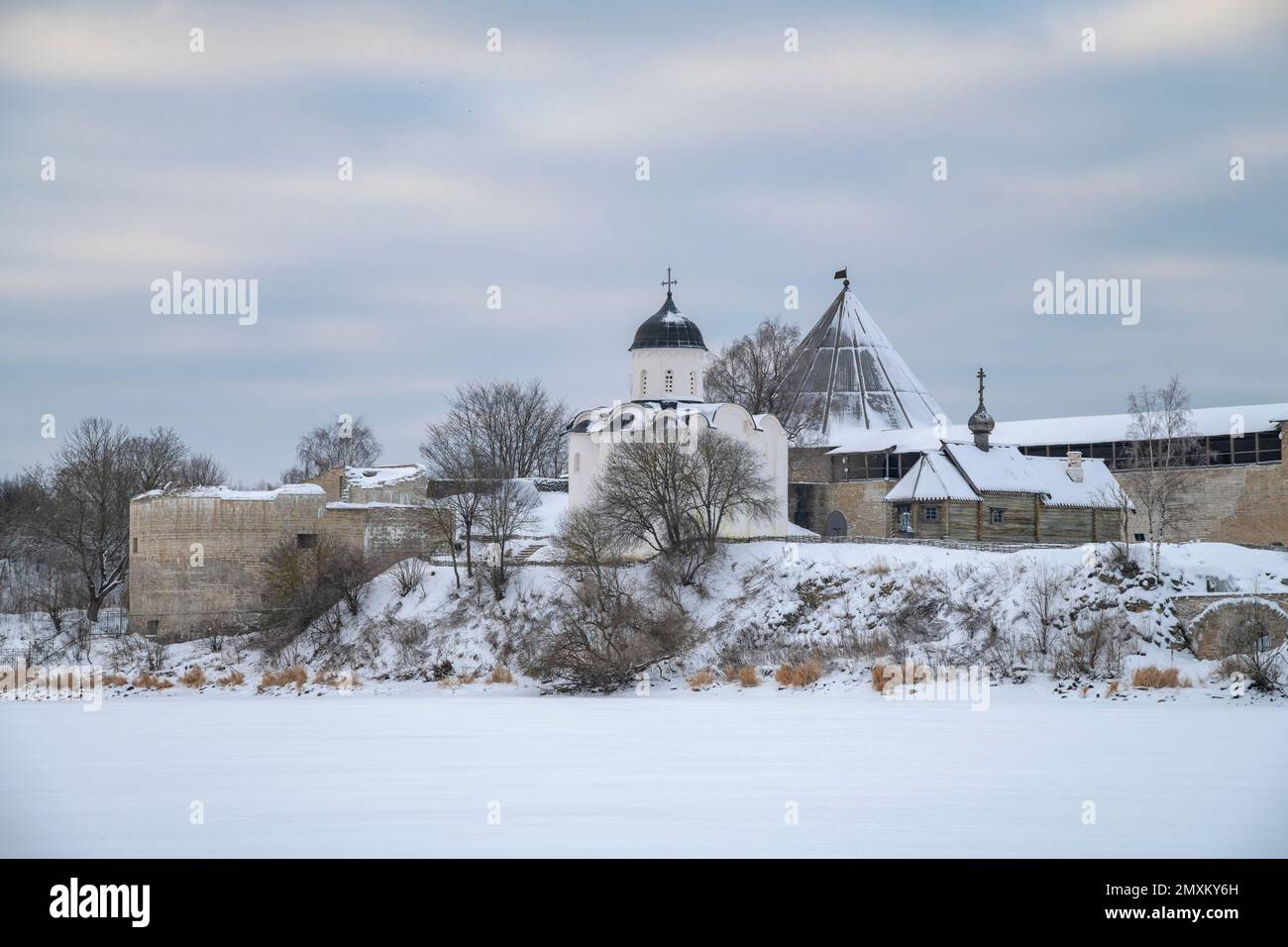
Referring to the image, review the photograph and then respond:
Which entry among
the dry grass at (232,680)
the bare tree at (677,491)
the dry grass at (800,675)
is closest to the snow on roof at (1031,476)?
the bare tree at (677,491)

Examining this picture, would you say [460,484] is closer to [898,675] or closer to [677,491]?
[677,491]

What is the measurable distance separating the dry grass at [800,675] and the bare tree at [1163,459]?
15468mm

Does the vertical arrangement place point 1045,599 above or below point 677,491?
below

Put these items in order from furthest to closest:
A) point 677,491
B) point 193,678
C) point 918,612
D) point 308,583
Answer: point 308,583
point 677,491
point 193,678
point 918,612

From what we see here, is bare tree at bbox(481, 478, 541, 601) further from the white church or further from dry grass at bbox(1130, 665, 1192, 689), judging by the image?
dry grass at bbox(1130, 665, 1192, 689)

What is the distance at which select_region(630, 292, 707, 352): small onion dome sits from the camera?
1542 inches

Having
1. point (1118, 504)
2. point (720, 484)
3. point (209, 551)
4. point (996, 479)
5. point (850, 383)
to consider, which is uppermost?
point (850, 383)

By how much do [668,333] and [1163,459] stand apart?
1501 centimetres

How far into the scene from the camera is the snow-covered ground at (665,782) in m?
11.6

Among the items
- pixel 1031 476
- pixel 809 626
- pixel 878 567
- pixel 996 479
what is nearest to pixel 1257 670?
pixel 809 626

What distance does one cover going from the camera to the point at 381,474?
3969cm

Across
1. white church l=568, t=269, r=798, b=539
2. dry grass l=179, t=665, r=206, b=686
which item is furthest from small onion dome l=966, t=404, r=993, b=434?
dry grass l=179, t=665, r=206, b=686
